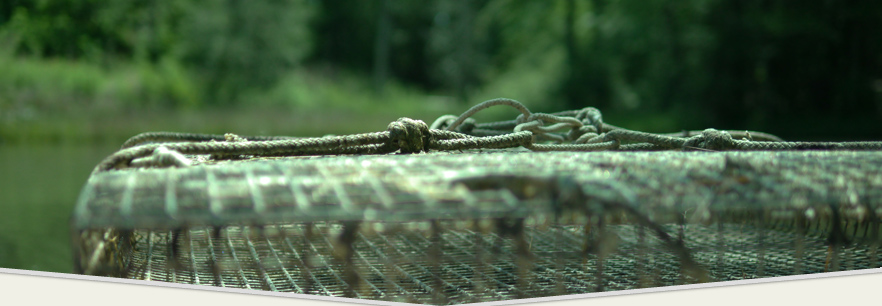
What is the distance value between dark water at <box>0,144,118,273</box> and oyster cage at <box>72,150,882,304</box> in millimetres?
493

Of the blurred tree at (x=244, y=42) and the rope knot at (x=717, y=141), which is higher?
the blurred tree at (x=244, y=42)

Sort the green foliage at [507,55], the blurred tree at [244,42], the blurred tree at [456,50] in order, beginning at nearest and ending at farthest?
1. the green foliage at [507,55]
2. the blurred tree at [244,42]
3. the blurred tree at [456,50]

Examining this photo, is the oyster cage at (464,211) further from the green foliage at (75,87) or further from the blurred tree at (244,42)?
the blurred tree at (244,42)

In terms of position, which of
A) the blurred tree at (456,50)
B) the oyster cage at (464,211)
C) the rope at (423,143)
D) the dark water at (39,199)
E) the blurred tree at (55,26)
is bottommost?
the dark water at (39,199)

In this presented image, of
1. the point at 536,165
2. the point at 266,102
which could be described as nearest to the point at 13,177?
the point at 536,165

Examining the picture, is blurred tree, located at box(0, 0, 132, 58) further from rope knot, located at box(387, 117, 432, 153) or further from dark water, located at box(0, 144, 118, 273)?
rope knot, located at box(387, 117, 432, 153)

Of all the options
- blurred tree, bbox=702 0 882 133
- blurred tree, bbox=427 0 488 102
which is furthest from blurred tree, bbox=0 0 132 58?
blurred tree, bbox=427 0 488 102

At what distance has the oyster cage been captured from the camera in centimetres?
38

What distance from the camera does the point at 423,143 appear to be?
1.83 ft

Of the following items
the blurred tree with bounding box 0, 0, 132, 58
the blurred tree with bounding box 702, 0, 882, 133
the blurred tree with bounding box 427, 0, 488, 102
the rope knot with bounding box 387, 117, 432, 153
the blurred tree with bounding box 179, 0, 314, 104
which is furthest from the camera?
the blurred tree with bounding box 427, 0, 488, 102

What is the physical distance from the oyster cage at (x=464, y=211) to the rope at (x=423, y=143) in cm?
1

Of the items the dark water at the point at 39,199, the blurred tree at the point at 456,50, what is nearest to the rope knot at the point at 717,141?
the dark water at the point at 39,199

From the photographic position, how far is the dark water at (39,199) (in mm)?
→ 1086

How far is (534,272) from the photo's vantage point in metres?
0.66
